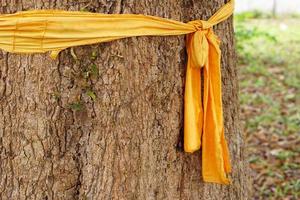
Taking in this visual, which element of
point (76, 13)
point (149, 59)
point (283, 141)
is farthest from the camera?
point (283, 141)

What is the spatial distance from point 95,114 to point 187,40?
0.44 meters

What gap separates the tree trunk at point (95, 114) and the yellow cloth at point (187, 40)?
0.04m

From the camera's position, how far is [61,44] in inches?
82.5

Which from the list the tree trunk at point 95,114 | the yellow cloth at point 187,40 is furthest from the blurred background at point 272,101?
the tree trunk at point 95,114

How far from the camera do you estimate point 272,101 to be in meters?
6.62

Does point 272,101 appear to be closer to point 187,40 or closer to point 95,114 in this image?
point 187,40

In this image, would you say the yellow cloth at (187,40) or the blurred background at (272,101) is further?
the blurred background at (272,101)

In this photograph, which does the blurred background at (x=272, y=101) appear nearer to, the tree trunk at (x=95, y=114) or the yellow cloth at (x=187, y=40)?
the yellow cloth at (x=187, y=40)

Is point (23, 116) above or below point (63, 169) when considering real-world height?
above

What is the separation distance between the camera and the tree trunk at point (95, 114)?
215 cm

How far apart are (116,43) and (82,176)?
1.64 ft

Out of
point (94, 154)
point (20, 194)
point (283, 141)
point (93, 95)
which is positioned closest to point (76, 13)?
point (93, 95)

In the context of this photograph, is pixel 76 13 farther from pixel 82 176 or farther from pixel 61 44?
pixel 82 176

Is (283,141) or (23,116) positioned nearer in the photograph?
(23,116)
